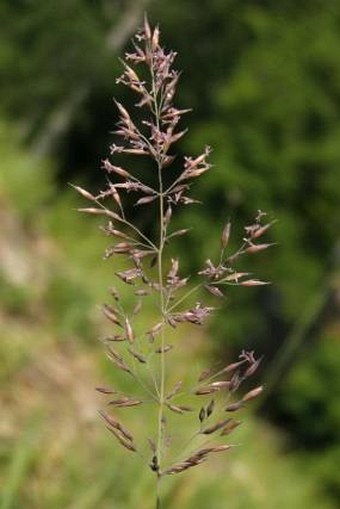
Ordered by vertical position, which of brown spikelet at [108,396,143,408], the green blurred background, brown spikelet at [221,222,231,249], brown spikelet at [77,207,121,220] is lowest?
the green blurred background

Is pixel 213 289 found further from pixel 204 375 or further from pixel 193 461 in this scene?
pixel 193 461

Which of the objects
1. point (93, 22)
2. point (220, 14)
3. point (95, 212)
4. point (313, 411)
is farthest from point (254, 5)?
point (95, 212)

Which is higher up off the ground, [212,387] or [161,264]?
[161,264]

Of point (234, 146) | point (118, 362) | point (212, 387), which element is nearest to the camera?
point (118, 362)

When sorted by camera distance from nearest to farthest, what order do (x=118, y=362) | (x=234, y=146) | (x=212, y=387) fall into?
1. (x=118, y=362)
2. (x=212, y=387)
3. (x=234, y=146)

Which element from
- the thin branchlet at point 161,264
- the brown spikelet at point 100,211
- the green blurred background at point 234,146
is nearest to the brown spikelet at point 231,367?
the thin branchlet at point 161,264

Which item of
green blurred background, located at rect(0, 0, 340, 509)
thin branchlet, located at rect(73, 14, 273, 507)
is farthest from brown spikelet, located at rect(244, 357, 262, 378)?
green blurred background, located at rect(0, 0, 340, 509)

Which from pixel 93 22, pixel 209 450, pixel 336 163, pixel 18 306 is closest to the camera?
pixel 209 450

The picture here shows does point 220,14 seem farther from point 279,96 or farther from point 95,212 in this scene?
point 95,212

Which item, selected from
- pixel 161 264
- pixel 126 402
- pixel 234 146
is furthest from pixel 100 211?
pixel 234 146

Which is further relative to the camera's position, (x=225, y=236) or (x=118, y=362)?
(x=225, y=236)

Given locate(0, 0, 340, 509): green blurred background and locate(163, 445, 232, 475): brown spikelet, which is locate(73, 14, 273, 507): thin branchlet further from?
locate(0, 0, 340, 509): green blurred background
